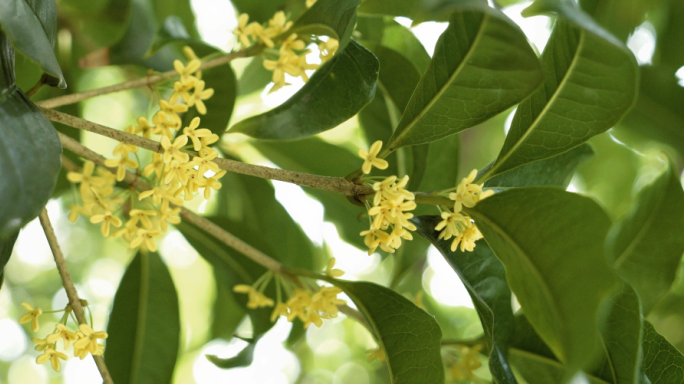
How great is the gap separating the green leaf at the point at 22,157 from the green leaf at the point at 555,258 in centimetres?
57

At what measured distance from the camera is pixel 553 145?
827mm

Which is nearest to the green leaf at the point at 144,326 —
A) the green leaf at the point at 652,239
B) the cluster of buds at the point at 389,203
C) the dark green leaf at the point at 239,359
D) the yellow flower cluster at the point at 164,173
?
the dark green leaf at the point at 239,359

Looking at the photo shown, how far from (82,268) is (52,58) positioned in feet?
7.83

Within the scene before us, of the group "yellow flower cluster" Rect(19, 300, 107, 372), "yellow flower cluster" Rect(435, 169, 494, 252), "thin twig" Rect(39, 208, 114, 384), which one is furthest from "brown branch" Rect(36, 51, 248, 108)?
"yellow flower cluster" Rect(435, 169, 494, 252)

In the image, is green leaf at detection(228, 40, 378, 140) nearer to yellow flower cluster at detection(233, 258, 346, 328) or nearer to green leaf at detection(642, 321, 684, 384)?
yellow flower cluster at detection(233, 258, 346, 328)

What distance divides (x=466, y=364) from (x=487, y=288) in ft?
1.39

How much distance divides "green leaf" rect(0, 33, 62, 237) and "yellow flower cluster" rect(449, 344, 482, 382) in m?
1.01

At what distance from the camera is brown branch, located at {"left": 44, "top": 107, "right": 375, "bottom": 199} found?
75cm

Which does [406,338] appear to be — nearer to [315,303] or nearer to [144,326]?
[315,303]

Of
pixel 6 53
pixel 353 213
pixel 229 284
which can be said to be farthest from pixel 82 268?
pixel 6 53

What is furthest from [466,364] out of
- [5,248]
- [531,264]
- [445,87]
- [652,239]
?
[5,248]

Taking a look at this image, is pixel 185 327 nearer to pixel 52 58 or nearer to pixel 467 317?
pixel 467 317

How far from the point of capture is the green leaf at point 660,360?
948 millimetres

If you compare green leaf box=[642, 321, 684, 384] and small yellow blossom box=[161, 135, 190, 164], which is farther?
green leaf box=[642, 321, 684, 384]
